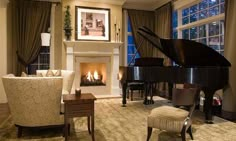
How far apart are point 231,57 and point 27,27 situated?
571cm

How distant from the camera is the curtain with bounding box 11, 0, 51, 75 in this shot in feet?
20.7

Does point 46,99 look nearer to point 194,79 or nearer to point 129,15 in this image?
point 194,79

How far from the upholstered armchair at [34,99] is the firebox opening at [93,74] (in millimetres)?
3602

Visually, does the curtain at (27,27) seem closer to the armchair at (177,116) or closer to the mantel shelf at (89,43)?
the mantel shelf at (89,43)

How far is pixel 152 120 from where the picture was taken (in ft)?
9.39

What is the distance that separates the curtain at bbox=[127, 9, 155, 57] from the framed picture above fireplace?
111 cm

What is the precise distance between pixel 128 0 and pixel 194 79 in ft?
14.2

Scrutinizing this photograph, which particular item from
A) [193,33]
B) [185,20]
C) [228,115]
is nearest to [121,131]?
[228,115]

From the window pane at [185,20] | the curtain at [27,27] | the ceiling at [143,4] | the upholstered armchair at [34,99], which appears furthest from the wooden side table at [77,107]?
the ceiling at [143,4]

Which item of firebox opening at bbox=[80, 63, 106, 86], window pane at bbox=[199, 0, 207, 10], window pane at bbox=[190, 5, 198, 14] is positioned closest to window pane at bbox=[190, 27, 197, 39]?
window pane at bbox=[190, 5, 198, 14]

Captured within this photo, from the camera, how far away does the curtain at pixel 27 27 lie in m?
6.32

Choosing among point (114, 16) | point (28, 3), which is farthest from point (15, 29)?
point (114, 16)

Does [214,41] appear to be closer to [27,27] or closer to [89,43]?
[89,43]

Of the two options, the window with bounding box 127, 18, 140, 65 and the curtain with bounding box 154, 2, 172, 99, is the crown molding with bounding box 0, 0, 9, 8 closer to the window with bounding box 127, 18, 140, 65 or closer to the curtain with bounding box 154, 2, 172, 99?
the window with bounding box 127, 18, 140, 65
